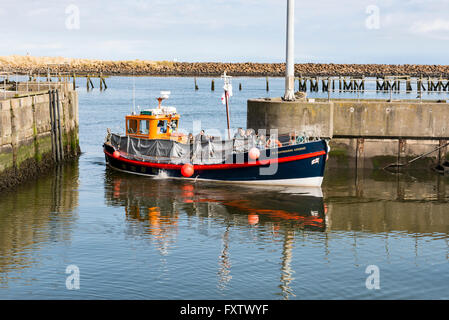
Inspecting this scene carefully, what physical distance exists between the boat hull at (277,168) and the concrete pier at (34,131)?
6.94 metres

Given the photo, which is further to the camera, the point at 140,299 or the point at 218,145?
the point at 218,145

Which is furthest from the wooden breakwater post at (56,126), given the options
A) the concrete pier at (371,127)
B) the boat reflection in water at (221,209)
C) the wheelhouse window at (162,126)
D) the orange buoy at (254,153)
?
the orange buoy at (254,153)

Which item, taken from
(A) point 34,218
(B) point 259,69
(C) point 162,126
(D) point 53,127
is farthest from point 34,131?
(B) point 259,69

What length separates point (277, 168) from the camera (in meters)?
27.3

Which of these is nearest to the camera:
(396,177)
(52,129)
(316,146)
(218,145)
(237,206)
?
(237,206)

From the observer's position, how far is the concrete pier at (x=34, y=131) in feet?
89.6

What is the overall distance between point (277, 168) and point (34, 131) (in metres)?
12.5

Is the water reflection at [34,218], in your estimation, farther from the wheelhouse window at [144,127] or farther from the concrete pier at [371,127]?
the concrete pier at [371,127]

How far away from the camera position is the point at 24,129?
2956 centimetres

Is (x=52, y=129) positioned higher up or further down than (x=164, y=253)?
higher up

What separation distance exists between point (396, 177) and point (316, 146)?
6.65 meters

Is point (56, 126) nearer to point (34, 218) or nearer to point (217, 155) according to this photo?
point (217, 155)

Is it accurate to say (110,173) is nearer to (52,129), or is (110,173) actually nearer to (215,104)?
(52,129)
